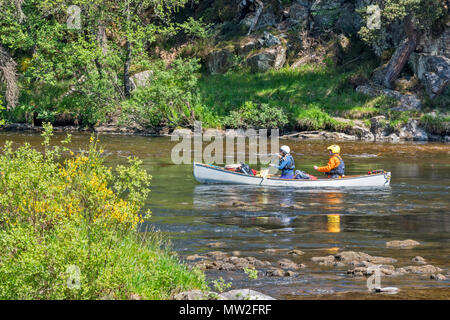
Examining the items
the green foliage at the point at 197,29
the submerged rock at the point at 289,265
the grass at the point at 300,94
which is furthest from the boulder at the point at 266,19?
the submerged rock at the point at 289,265

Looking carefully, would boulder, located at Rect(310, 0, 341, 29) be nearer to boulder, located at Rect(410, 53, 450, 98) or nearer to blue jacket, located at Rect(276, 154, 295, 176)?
boulder, located at Rect(410, 53, 450, 98)

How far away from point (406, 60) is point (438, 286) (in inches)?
998

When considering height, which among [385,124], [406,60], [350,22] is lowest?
Result: [385,124]

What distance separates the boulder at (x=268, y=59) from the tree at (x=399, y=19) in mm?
6026

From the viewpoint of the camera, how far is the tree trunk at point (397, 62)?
31.4 metres

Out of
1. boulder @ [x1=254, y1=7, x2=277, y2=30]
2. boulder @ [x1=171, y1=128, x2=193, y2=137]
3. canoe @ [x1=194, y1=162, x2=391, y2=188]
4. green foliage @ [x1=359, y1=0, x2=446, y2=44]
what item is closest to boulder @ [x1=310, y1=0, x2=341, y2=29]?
boulder @ [x1=254, y1=7, x2=277, y2=30]

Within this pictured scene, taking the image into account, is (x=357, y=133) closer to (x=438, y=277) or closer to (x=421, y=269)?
(x=421, y=269)

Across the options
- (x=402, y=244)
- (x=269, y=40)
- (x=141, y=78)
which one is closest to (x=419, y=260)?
(x=402, y=244)

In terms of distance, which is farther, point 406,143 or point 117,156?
point 406,143

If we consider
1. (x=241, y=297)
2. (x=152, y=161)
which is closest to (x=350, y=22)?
(x=152, y=161)

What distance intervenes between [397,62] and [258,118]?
297 inches

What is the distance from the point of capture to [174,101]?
3159cm

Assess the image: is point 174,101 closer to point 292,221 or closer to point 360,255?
point 292,221

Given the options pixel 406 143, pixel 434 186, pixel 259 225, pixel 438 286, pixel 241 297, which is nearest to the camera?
pixel 241 297
